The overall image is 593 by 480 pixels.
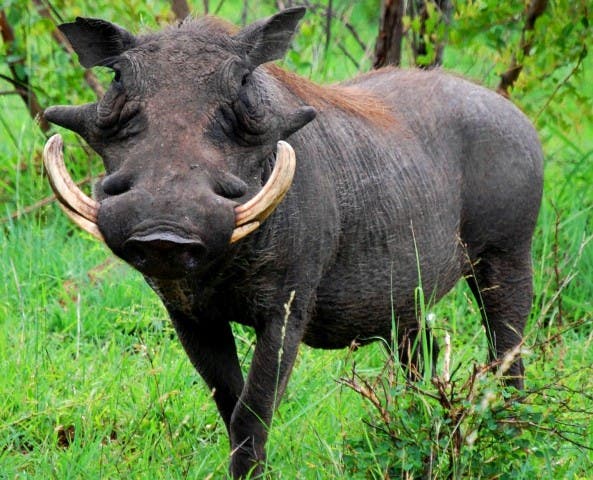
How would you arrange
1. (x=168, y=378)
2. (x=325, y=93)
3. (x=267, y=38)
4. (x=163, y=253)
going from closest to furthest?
(x=163, y=253) < (x=267, y=38) < (x=325, y=93) < (x=168, y=378)

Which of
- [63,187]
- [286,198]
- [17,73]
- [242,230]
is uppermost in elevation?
[63,187]

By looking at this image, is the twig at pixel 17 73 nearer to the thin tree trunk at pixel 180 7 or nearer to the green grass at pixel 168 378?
the green grass at pixel 168 378

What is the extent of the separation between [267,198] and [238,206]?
86 millimetres

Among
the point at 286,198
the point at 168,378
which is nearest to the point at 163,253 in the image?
the point at 286,198

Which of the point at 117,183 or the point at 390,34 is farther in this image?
the point at 390,34

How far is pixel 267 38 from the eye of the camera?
131 inches

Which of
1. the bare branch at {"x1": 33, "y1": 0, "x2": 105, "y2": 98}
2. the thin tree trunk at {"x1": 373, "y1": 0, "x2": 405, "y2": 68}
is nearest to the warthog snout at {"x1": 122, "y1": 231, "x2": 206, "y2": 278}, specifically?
the thin tree trunk at {"x1": 373, "y1": 0, "x2": 405, "y2": 68}

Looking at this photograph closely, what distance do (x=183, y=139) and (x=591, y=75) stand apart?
7.97 m

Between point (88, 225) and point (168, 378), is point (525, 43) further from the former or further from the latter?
point (88, 225)

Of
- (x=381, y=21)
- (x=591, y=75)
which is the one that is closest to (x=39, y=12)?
(x=381, y=21)

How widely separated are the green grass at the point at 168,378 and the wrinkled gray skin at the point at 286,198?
0.18 m

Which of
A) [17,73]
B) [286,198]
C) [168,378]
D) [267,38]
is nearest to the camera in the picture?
[267,38]

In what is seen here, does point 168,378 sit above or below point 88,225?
below

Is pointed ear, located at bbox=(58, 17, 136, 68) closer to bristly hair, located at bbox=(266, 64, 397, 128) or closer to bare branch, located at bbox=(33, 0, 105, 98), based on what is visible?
bristly hair, located at bbox=(266, 64, 397, 128)
